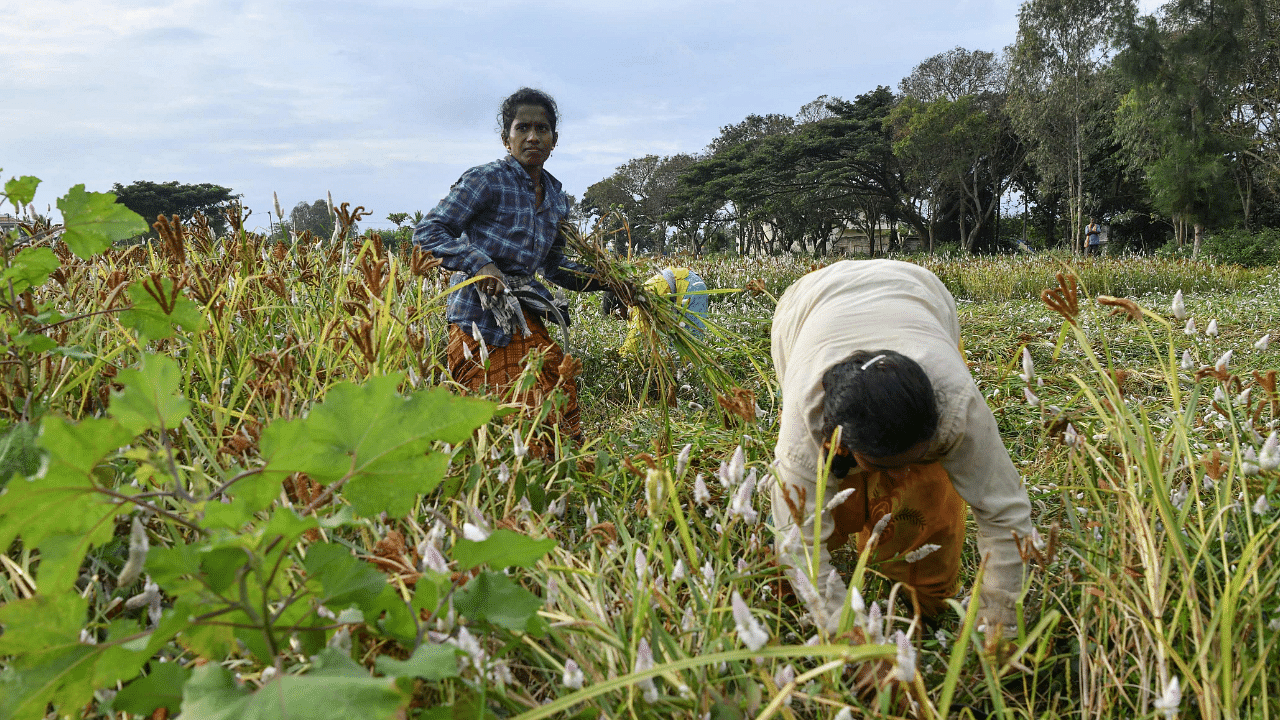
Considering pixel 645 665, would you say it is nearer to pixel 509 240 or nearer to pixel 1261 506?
pixel 1261 506

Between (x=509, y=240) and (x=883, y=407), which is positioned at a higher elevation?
(x=509, y=240)

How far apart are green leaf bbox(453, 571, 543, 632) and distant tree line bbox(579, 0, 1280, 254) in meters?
15.0

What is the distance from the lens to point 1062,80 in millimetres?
27031

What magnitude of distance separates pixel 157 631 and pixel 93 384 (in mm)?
1332

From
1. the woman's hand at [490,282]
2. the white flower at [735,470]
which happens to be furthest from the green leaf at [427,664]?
the woman's hand at [490,282]

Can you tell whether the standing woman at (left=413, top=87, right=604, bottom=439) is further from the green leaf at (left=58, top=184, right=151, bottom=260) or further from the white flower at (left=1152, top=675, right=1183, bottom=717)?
the white flower at (left=1152, top=675, right=1183, bottom=717)

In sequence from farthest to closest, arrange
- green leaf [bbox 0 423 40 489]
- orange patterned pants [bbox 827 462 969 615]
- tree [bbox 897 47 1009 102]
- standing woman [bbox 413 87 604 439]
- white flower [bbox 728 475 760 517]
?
tree [bbox 897 47 1009 102] → standing woman [bbox 413 87 604 439] → orange patterned pants [bbox 827 462 969 615] → white flower [bbox 728 475 760 517] → green leaf [bbox 0 423 40 489]

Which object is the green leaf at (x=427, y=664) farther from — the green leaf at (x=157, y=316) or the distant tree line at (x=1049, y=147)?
the distant tree line at (x=1049, y=147)

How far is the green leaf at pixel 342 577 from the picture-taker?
28.0 inches

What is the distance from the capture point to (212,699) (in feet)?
1.99

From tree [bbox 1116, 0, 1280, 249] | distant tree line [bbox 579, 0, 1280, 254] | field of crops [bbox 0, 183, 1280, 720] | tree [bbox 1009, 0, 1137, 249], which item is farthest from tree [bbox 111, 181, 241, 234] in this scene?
field of crops [bbox 0, 183, 1280, 720]

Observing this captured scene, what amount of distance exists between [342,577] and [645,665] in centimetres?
34

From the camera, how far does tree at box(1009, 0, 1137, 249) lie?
86.3 ft

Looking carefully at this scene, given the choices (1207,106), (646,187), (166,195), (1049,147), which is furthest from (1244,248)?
(166,195)
